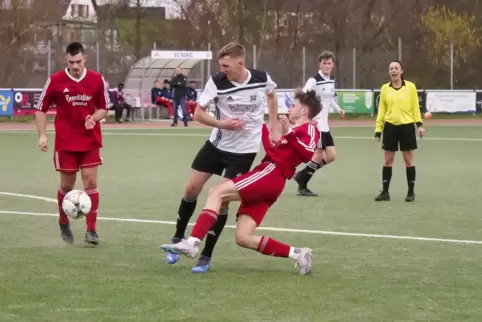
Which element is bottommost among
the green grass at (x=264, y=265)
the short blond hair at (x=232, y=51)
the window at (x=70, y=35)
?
the green grass at (x=264, y=265)

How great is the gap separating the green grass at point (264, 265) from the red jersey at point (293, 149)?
2.71ft

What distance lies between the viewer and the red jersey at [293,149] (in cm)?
796

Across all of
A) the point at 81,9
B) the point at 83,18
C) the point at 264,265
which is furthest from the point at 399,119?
the point at 81,9

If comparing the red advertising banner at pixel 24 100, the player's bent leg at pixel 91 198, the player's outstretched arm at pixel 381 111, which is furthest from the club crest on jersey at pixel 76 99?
the red advertising banner at pixel 24 100

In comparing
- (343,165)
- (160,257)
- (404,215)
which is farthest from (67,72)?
(343,165)

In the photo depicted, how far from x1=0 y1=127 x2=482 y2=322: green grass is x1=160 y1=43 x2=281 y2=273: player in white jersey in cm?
72

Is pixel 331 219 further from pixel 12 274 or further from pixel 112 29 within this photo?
pixel 112 29

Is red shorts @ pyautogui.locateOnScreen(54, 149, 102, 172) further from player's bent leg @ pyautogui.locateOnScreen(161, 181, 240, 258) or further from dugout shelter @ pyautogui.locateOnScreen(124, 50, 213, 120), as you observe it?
dugout shelter @ pyautogui.locateOnScreen(124, 50, 213, 120)

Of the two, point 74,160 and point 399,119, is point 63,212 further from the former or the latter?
point 399,119

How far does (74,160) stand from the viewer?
970 cm

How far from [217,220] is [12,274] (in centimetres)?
163

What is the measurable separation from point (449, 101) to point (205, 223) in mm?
33892

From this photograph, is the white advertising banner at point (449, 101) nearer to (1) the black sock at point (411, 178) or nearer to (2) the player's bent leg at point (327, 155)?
(2) the player's bent leg at point (327, 155)

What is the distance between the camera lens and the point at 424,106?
40688 millimetres
